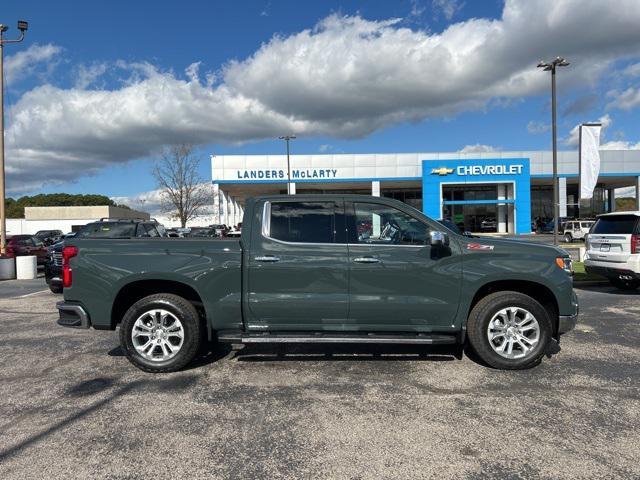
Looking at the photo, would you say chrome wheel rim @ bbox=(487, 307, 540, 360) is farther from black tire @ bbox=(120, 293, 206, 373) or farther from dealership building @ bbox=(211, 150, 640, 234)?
dealership building @ bbox=(211, 150, 640, 234)

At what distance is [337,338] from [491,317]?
1.66 meters

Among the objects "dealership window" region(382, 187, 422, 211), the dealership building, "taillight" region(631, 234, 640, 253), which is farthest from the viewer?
"dealership window" region(382, 187, 422, 211)

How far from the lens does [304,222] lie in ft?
17.0

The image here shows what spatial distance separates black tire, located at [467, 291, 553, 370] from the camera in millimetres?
5047

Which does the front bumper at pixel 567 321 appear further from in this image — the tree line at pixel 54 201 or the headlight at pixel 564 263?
the tree line at pixel 54 201

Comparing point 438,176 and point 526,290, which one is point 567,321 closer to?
point 526,290

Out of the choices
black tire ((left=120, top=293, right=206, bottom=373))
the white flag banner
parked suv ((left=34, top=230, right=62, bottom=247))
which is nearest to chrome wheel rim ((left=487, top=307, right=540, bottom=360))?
black tire ((left=120, top=293, right=206, bottom=373))

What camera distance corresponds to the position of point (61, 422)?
3.97 metres

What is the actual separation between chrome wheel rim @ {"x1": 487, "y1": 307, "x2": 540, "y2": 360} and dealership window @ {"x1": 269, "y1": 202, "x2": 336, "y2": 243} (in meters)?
1.99

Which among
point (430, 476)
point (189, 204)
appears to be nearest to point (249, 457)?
point (430, 476)

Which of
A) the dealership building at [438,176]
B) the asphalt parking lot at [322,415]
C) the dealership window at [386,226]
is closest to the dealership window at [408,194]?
the dealership building at [438,176]

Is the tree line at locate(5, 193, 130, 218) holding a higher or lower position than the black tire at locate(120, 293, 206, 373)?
higher

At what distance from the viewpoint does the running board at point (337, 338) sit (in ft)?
16.1

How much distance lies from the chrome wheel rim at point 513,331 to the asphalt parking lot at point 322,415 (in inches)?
10.1
